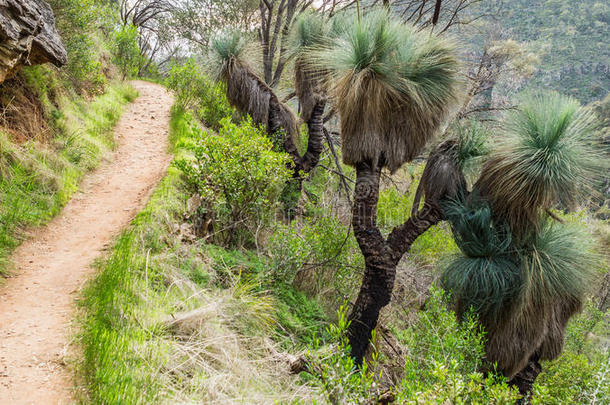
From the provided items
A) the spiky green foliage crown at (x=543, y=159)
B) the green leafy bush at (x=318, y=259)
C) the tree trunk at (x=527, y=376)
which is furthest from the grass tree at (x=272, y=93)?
the tree trunk at (x=527, y=376)

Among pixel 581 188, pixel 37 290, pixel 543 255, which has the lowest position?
pixel 37 290

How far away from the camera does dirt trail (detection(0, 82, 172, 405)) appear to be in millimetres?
2684

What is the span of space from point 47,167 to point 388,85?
503 cm

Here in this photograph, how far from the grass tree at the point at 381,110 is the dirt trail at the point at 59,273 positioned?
280 centimetres

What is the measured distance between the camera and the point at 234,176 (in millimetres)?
5836

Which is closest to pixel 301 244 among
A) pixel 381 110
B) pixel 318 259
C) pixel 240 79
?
pixel 318 259

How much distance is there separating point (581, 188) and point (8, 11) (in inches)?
289

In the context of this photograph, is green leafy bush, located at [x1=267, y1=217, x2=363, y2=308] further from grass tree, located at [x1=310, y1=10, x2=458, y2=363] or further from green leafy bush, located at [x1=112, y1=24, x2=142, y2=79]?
green leafy bush, located at [x1=112, y1=24, x2=142, y2=79]

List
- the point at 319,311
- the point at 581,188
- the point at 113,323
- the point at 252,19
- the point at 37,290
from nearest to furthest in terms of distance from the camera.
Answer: the point at 113,323
the point at 37,290
the point at 581,188
the point at 319,311
the point at 252,19

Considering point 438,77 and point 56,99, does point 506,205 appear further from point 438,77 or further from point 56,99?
point 56,99

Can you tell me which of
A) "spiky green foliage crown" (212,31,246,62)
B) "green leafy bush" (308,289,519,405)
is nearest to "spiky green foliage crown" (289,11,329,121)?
"spiky green foliage crown" (212,31,246,62)

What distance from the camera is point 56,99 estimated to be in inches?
294

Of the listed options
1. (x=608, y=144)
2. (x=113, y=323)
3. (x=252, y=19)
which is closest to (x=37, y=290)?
(x=113, y=323)

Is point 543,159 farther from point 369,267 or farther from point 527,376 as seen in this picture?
point 527,376
